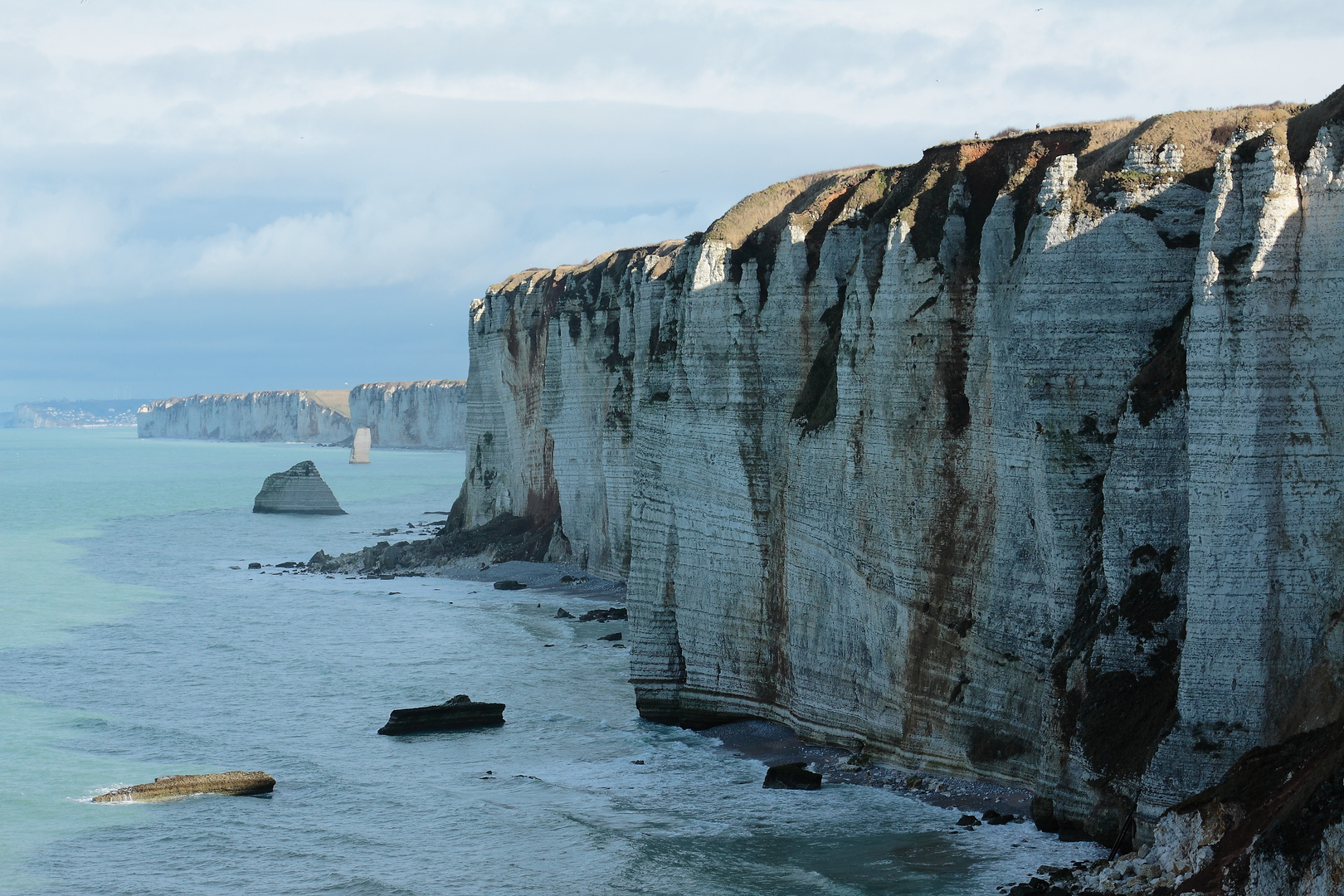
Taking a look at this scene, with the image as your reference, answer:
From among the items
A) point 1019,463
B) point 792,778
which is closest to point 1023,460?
point 1019,463

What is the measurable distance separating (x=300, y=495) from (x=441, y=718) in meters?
69.3

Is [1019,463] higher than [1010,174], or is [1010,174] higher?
[1010,174]

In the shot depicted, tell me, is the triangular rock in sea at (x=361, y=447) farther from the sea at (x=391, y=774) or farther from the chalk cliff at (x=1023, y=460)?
the chalk cliff at (x=1023, y=460)

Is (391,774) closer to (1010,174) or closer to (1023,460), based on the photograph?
(1023,460)

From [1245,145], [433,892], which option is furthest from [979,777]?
[1245,145]

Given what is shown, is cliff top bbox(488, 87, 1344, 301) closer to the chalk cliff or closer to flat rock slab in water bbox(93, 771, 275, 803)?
the chalk cliff

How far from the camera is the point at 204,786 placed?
27.8 meters

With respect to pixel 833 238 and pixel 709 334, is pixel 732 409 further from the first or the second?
pixel 833 238

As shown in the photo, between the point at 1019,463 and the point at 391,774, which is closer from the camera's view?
the point at 1019,463

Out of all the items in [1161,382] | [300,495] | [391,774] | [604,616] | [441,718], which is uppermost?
[1161,382]

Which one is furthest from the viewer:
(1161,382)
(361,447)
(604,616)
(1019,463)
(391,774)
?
(361,447)

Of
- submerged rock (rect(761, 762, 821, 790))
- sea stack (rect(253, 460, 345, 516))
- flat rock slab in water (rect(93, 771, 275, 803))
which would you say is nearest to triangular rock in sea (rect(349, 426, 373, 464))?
sea stack (rect(253, 460, 345, 516))

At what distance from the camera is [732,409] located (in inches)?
1213

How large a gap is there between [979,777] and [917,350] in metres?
7.79
